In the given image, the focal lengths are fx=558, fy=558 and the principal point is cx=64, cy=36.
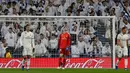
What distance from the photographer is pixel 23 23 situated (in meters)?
27.1

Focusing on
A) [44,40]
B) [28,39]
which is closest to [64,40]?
[28,39]

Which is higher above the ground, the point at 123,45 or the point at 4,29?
the point at 4,29

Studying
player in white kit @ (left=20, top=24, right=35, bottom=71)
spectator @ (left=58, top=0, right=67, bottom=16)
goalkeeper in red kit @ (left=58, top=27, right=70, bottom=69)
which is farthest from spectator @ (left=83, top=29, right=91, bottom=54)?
spectator @ (left=58, top=0, right=67, bottom=16)

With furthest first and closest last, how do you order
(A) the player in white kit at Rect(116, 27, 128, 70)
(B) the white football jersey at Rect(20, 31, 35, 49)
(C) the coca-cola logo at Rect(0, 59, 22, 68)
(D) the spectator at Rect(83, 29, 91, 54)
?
(D) the spectator at Rect(83, 29, 91, 54) → (C) the coca-cola logo at Rect(0, 59, 22, 68) → (A) the player in white kit at Rect(116, 27, 128, 70) → (B) the white football jersey at Rect(20, 31, 35, 49)

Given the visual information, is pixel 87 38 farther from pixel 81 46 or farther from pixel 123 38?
pixel 123 38

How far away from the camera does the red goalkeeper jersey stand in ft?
83.0

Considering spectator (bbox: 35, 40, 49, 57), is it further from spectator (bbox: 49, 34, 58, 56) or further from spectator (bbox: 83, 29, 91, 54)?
spectator (bbox: 83, 29, 91, 54)

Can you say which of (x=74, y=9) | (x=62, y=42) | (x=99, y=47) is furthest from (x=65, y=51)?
(x=74, y=9)

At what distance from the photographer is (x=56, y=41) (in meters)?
27.0

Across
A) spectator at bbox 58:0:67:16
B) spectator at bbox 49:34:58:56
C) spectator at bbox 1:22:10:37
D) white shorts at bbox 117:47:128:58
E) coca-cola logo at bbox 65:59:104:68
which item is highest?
spectator at bbox 58:0:67:16

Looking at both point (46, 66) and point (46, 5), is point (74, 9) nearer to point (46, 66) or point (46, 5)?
point (46, 5)

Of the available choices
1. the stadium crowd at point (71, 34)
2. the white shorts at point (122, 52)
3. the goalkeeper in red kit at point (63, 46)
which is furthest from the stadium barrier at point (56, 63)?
the goalkeeper in red kit at point (63, 46)

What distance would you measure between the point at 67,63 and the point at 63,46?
1624mm

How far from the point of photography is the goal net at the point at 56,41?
26641 millimetres
